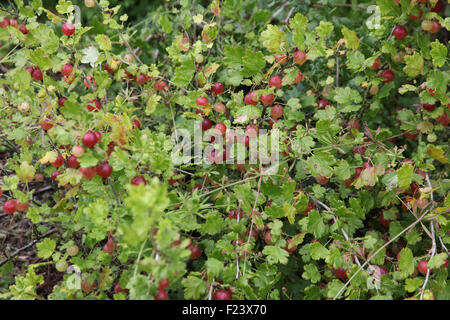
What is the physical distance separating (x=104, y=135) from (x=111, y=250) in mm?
351

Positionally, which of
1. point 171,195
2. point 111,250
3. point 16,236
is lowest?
point 16,236

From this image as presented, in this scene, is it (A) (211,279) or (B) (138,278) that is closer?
(B) (138,278)

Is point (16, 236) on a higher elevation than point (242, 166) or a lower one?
lower

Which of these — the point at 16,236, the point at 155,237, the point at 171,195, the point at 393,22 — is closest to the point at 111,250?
the point at 171,195

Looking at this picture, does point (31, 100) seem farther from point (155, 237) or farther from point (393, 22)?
point (393, 22)

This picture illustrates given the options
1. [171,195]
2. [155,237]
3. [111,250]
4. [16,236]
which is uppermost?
[155,237]

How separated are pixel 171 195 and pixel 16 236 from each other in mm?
983

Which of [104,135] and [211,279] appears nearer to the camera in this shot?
[211,279]

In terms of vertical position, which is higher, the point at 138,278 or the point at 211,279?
the point at 138,278
